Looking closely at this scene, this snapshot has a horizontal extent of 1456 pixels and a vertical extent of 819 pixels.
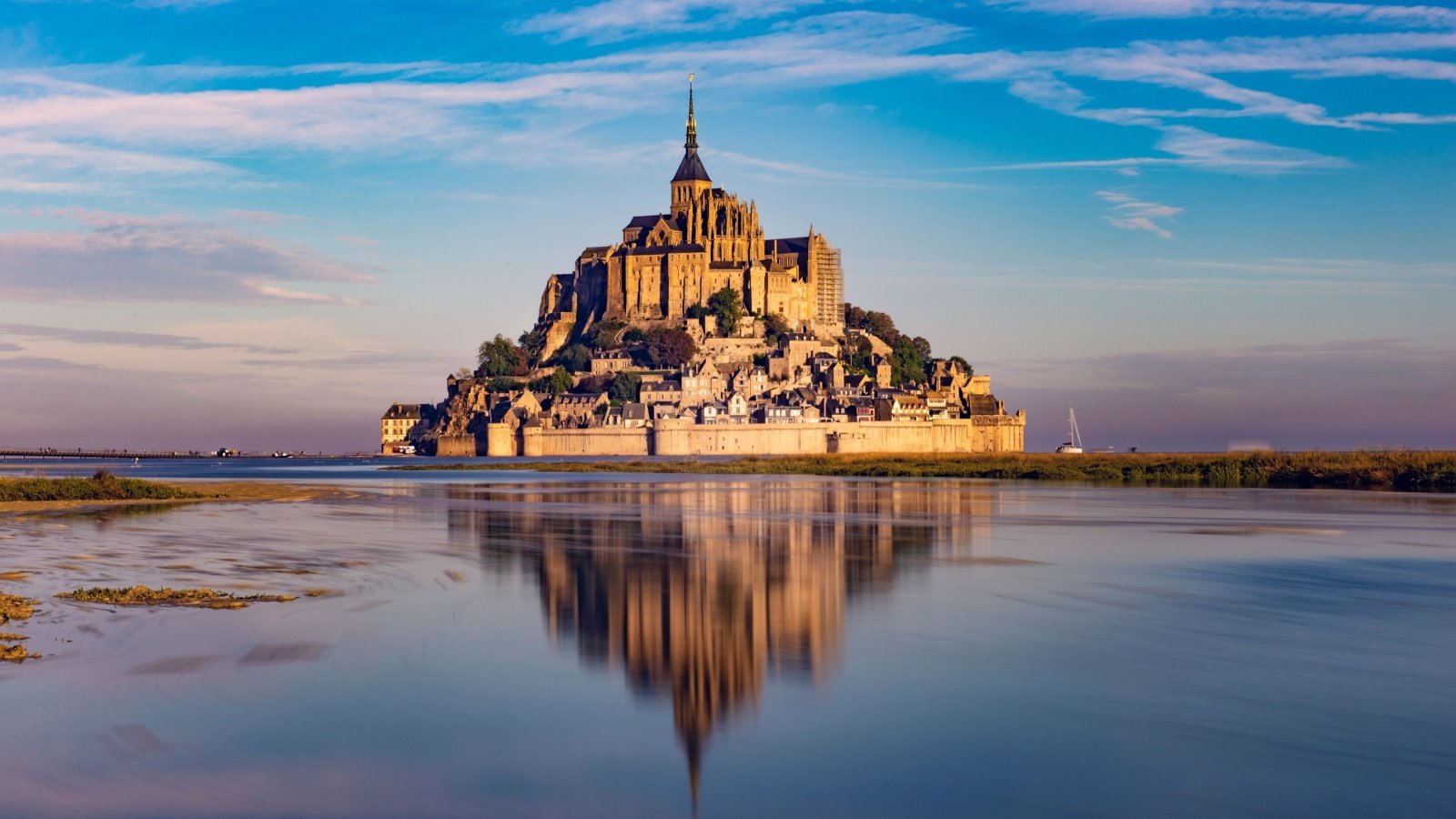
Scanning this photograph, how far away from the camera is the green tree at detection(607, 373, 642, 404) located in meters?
116

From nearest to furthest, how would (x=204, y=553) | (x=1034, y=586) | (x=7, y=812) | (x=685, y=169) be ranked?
(x=7, y=812), (x=1034, y=586), (x=204, y=553), (x=685, y=169)

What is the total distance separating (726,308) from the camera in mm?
119312

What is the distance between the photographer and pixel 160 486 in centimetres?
3962

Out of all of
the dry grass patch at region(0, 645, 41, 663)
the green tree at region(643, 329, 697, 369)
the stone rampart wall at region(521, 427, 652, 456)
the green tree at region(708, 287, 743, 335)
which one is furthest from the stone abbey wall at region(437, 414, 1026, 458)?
the dry grass patch at region(0, 645, 41, 663)

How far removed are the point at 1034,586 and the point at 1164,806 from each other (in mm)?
10010

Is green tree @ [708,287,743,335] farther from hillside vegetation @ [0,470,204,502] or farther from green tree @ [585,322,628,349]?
hillside vegetation @ [0,470,204,502]

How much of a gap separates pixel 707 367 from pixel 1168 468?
205 ft

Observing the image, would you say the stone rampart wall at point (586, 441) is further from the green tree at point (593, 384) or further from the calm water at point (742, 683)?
the calm water at point (742, 683)

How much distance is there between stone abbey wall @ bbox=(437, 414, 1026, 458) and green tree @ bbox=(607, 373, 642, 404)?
157 inches

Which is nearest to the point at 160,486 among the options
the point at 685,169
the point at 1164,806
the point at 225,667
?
the point at 225,667

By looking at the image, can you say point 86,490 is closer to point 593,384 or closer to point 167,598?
point 167,598

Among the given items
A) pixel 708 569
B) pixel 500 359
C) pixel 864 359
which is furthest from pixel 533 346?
pixel 708 569

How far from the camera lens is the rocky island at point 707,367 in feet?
360

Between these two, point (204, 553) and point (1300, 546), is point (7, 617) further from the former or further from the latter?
point (1300, 546)
